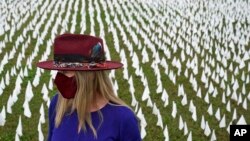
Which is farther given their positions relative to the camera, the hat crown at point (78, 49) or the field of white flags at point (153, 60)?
the field of white flags at point (153, 60)

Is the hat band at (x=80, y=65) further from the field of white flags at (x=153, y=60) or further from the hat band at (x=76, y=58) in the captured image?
the field of white flags at (x=153, y=60)

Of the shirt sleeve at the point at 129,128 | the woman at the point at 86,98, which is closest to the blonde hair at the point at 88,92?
the woman at the point at 86,98

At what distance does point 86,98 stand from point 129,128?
31 centimetres

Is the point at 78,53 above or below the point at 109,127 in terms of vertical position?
above

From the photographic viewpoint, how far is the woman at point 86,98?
243cm

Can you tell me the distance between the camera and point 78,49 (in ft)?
8.25

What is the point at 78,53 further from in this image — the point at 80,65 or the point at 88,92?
the point at 88,92

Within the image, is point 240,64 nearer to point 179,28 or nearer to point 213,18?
point 179,28

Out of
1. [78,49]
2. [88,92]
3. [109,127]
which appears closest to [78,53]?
[78,49]

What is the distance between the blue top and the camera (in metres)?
2.44

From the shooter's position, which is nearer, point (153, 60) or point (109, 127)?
point (109, 127)

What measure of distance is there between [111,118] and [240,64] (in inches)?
321

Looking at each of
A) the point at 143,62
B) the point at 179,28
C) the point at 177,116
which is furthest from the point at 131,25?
the point at 177,116

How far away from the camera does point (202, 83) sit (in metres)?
8.80
